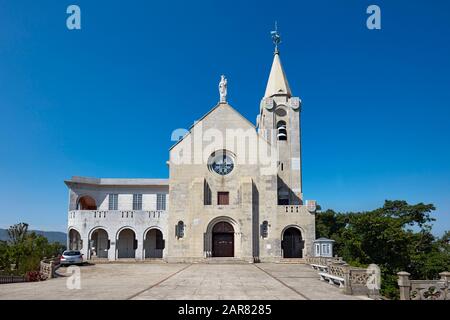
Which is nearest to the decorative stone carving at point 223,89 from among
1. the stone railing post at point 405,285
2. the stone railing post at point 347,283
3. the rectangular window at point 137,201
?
the rectangular window at point 137,201

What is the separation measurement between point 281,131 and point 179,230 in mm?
14118

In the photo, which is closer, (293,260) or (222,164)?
(293,260)

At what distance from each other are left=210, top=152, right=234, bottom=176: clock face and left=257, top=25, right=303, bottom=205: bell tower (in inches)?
208

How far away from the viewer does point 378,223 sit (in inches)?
1430

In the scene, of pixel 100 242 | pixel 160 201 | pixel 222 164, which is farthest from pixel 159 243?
pixel 222 164

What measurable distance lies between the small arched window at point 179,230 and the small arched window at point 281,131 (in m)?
12.9

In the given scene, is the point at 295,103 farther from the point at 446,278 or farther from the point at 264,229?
the point at 446,278

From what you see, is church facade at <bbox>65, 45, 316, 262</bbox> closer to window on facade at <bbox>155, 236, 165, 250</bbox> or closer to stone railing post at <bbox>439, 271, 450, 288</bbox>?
window on facade at <bbox>155, 236, 165, 250</bbox>

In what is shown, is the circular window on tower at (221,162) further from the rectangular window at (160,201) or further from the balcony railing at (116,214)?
the rectangular window at (160,201)

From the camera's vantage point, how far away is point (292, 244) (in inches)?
1348

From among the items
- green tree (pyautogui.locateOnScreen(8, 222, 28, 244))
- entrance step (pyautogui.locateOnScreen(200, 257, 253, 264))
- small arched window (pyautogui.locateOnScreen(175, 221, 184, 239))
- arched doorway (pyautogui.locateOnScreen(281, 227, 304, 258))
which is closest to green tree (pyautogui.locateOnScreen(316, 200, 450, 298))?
arched doorway (pyautogui.locateOnScreen(281, 227, 304, 258))

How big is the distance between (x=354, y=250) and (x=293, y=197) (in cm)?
791
